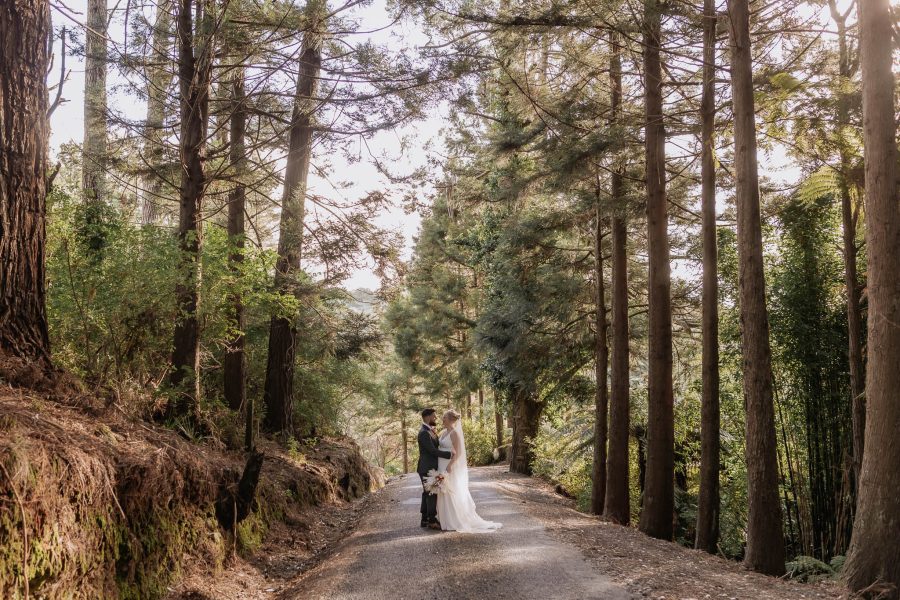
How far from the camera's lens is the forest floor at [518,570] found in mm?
6477

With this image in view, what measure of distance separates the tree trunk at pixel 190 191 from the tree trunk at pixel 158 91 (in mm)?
311

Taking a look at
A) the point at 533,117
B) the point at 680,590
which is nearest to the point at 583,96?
the point at 533,117

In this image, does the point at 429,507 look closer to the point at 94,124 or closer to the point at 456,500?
the point at 456,500

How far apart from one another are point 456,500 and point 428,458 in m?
0.88

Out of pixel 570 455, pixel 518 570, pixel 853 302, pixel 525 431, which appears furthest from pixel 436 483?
pixel 525 431

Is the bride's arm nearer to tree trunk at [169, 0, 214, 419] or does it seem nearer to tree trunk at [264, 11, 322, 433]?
tree trunk at [169, 0, 214, 419]

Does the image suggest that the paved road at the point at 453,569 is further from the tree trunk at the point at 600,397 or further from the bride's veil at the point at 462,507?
the tree trunk at the point at 600,397

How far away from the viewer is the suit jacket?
10648 millimetres

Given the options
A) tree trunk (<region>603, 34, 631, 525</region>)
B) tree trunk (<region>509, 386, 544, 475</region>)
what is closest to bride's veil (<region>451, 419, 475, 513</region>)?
tree trunk (<region>603, 34, 631, 525</region>)

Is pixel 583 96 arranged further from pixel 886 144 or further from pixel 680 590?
pixel 680 590

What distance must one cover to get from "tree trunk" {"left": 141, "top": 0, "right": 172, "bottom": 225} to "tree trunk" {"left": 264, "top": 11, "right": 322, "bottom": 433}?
2.41 m

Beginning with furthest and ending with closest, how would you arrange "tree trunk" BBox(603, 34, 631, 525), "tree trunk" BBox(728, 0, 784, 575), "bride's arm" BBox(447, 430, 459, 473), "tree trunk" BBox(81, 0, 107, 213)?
1. "tree trunk" BBox(603, 34, 631, 525)
2. "bride's arm" BBox(447, 430, 459, 473)
3. "tree trunk" BBox(81, 0, 107, 213)
4. "tree trunk" BBox(728, 0, 784, 575)

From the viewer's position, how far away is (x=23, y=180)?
20.8 feet

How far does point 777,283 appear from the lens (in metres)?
15.0
